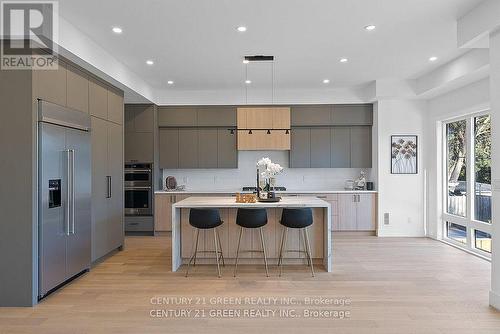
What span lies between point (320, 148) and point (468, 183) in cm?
276

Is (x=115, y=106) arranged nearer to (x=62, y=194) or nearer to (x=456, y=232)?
(x=62, y=194)

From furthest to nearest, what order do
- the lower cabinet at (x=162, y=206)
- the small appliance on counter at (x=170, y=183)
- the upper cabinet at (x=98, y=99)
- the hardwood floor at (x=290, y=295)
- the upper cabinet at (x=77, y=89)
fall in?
the small appliance on counter at (x=170, y=183), the lower cabinet at (x=162, y=206), the upper cabinet at (x=98, y=99), the upper cabinet at (x=77, y=89), the hardwood floor at (x=290, y=295)

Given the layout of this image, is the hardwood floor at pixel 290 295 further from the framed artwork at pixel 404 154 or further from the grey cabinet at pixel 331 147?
the grey cabinet at pixel 331 147

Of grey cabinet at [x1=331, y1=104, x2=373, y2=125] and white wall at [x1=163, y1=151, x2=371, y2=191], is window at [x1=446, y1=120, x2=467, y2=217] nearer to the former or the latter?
grey cabinet at [x1=331, y1=104, x2=373, y2=125]

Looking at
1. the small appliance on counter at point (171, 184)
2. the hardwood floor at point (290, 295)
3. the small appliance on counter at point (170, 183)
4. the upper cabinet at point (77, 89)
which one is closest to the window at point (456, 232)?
the hardwood floor at point (290, 295)

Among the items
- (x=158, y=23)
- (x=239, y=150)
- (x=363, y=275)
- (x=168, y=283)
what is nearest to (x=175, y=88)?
(x=239, y=150)

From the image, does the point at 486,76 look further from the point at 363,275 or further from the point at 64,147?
the point at 64,147

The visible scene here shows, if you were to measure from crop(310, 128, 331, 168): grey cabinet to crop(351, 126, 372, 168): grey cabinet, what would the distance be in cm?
53

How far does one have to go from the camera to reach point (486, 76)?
4992 mm

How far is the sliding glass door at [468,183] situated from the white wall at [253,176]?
1.89 metres

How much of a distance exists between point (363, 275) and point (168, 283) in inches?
97.3

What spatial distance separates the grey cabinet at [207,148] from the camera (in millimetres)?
7332

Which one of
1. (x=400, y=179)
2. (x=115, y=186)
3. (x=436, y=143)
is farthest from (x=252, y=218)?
(x=436, y=143)

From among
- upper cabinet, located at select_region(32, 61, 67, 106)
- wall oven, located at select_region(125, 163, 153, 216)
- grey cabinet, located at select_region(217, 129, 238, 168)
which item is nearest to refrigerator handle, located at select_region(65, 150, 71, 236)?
upper cabinet, located at select_region(32, 61, 67, 106)
